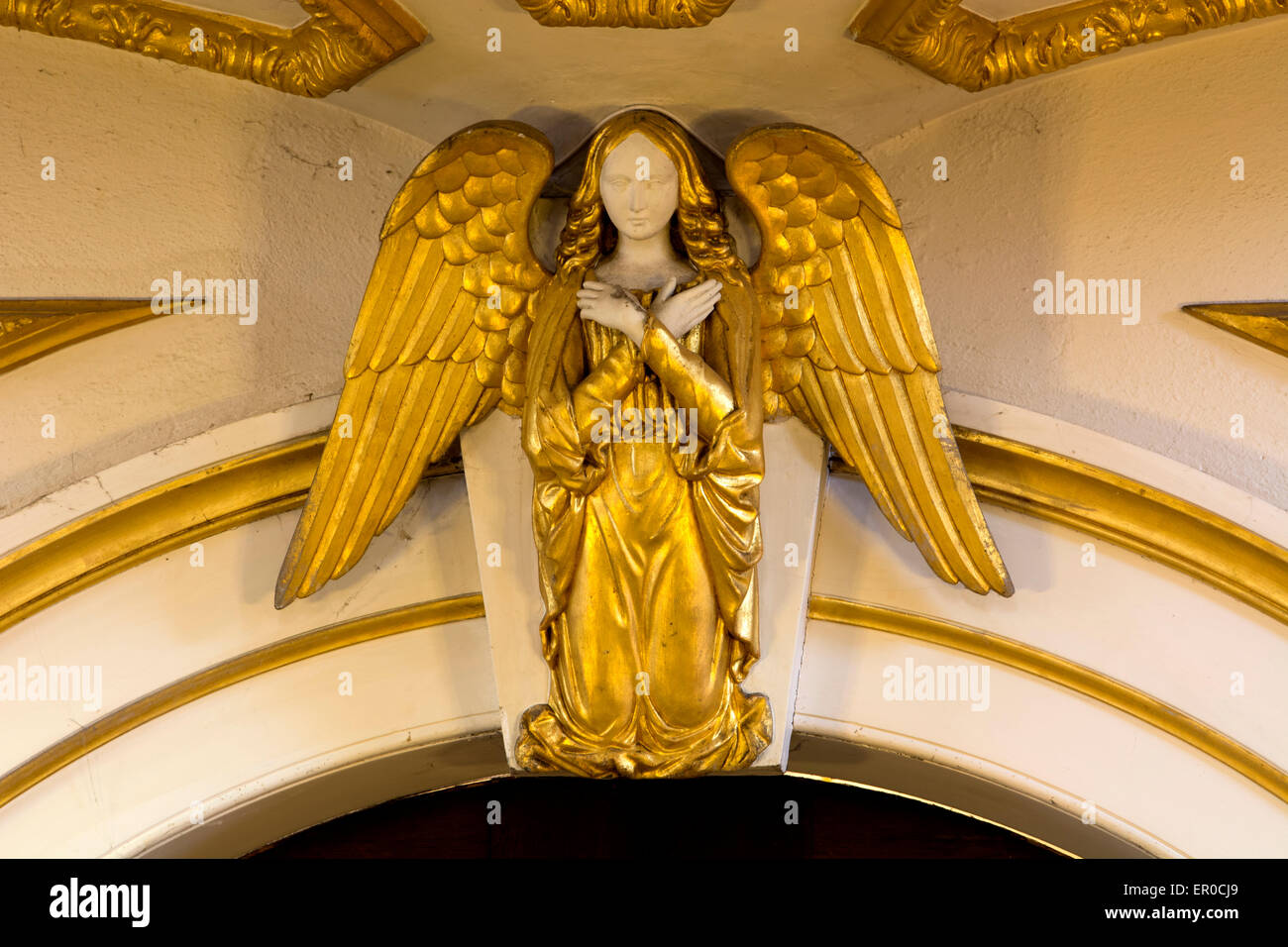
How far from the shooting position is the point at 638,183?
238 centimetres

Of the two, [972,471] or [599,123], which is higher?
[599,123]

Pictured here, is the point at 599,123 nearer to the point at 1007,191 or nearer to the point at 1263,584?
the point at 1007,191

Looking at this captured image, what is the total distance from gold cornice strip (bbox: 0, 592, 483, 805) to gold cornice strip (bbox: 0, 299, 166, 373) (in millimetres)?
660

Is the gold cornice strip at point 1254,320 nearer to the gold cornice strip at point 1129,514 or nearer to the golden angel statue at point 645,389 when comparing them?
the gold cornice strip at point 1129,514

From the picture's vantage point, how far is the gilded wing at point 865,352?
8.07 ft

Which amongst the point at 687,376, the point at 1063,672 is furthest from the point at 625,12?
the point at 1063,672

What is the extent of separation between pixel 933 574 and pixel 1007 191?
2.35 feet

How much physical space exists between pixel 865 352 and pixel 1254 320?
2.32ft

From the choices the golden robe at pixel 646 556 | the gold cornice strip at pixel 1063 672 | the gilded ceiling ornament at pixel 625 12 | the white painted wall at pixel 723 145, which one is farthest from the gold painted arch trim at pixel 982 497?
the gilded ceiling ornament at pixel 625 12

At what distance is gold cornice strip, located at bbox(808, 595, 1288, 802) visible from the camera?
2504 mm

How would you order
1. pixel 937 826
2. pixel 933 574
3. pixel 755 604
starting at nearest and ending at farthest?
1. pixel 755 604
2. pixel 933 574
3. pixel 937 826

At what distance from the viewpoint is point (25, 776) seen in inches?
102

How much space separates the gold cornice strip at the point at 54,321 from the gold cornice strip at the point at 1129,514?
134 cm
